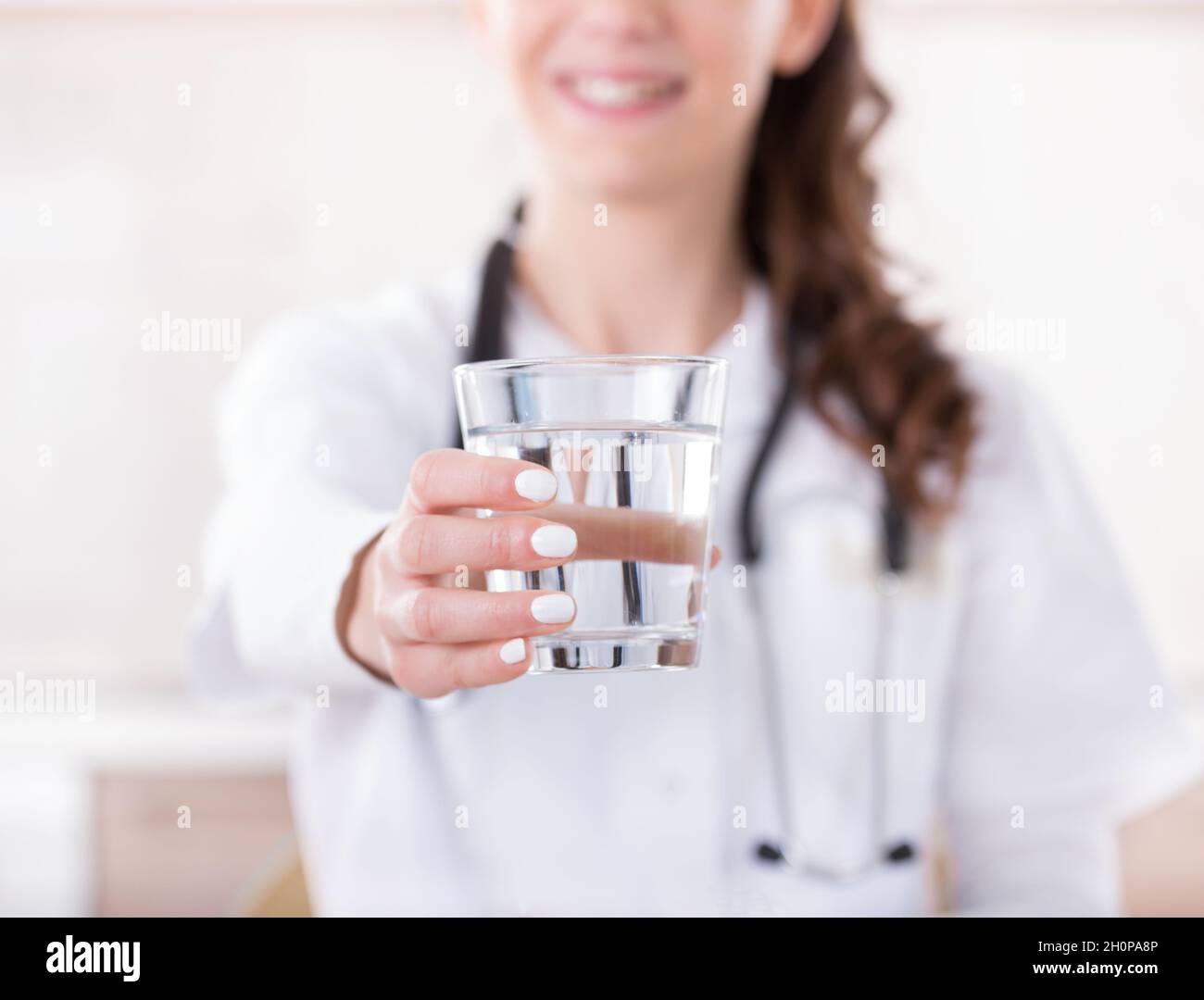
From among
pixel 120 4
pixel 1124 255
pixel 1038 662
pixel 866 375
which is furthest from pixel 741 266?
pixel 120 4

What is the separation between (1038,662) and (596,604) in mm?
618

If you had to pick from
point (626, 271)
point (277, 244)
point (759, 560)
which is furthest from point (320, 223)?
point (759, 560)

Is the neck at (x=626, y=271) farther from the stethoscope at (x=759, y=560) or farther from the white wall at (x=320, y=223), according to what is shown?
the white wall at (x=320, y=223)

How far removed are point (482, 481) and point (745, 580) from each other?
1.59ft

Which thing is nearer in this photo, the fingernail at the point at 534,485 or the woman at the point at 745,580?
the fingernail at the point at 534,485

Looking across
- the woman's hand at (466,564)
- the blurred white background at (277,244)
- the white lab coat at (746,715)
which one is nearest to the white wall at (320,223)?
the blurred white background at (277,244)

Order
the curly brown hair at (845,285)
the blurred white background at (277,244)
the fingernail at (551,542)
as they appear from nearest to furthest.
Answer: the fingernail at (551,542)
the curly brown hair at (845,285)
the blurred white background at (277,244)

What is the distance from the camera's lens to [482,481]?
1.28 feet

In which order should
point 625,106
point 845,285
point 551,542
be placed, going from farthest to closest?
point 845,285 < point 625,106 < point 551,542

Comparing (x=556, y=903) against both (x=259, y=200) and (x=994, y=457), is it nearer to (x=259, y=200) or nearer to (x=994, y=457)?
(x=994, y=457)

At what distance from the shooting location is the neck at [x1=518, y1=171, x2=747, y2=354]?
87 cm

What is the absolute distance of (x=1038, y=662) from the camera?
0.91 m

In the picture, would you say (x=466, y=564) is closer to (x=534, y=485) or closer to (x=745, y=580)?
(x=534, y=485)

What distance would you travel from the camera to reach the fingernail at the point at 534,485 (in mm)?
389
